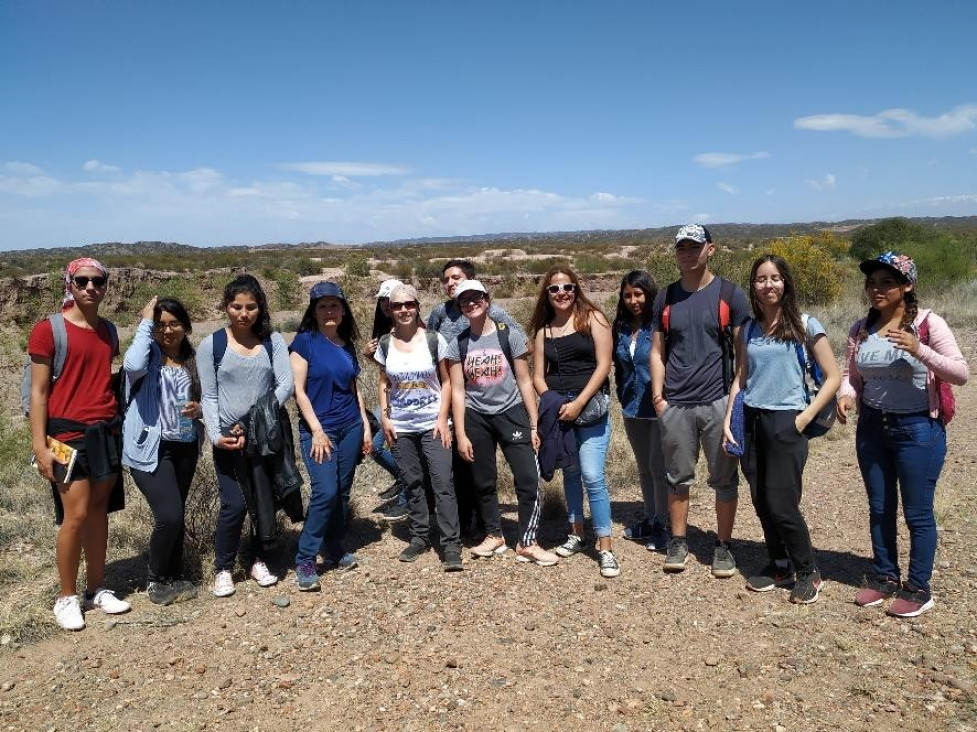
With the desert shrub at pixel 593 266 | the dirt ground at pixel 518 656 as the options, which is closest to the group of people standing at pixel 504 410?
the dirt ground at pixel 518 656

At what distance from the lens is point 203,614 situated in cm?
377

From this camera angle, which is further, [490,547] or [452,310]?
[452,310]

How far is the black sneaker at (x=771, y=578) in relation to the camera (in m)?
3.82

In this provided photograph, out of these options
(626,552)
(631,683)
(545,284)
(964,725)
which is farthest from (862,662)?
(545,284)

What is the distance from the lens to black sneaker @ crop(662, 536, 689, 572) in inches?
160

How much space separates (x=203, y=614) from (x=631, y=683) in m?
2.30

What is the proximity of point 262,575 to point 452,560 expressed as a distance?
1118mm

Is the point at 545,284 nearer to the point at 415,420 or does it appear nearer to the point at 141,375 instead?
the point at 415,420

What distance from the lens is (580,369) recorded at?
158 inches

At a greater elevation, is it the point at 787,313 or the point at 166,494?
the point at 787,313

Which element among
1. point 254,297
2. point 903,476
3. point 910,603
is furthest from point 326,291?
point 910,603

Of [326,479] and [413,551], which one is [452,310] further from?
[413,551]

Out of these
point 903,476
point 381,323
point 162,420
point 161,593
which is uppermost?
point 381,323

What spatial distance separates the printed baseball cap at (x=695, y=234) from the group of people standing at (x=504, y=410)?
20 millimetres
